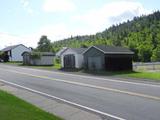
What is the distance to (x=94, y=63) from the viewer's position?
41906 mm

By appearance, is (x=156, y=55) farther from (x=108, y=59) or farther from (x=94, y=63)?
(x=108, y=59)

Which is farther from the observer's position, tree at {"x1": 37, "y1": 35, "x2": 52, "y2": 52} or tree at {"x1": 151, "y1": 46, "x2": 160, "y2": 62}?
tree at {"x1": 37, "y1": 35, "x2": 52, "y2": 52}

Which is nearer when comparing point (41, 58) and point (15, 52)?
point (41, 58)

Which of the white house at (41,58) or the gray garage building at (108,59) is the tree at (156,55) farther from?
the gray garage building at (108,59)

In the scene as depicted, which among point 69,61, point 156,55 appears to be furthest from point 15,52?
point 69,61

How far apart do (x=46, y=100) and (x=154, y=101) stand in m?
5.76

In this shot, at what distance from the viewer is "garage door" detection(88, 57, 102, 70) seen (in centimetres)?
4080

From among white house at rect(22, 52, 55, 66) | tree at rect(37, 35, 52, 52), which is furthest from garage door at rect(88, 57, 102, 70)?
tree at rect(37, 35, 52, 52)

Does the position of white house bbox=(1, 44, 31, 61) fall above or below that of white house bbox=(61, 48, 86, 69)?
above

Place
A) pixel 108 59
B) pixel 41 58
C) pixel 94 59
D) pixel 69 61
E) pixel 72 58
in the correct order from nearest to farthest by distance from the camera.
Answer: pixel 108 59 → pixel 94 59 → pixel 72 58 → pixel 69 61 → pixel 41 58

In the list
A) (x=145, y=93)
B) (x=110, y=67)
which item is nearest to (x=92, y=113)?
(x=145, y=93)

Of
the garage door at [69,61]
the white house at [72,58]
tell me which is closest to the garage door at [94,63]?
the white house at [72,58]

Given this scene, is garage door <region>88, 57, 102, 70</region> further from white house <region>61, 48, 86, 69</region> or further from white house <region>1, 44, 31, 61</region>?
white house <region>1, 44, 31, 61</region>

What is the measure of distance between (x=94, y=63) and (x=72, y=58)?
5.49 metres
